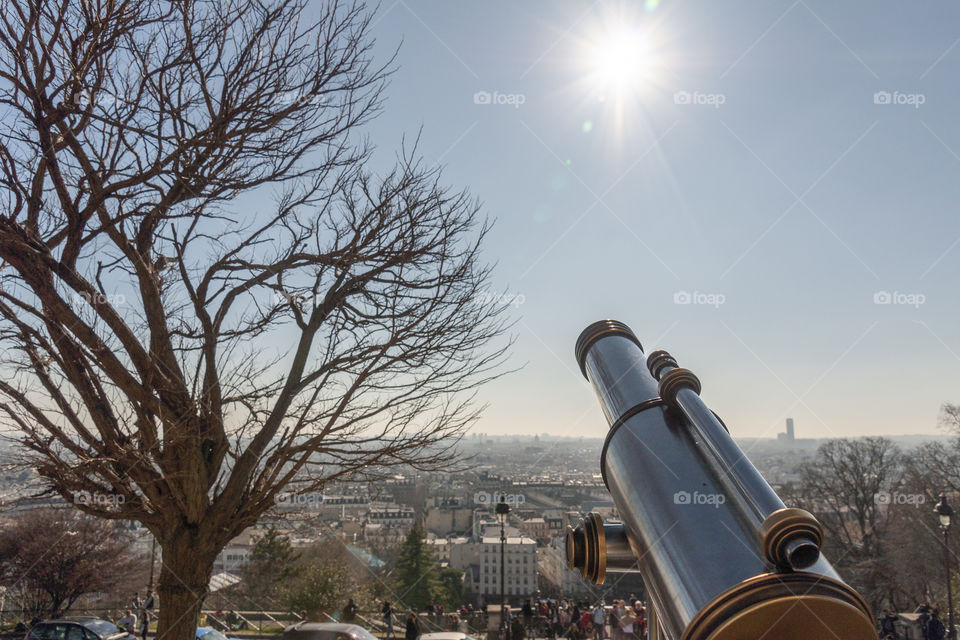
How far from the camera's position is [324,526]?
502cm

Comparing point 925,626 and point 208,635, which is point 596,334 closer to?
point 208,635

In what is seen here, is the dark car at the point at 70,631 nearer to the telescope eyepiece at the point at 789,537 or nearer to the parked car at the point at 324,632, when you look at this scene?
the parked car at the point at 324,632

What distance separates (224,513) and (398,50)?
3.55 meters

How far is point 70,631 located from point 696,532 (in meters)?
14.0

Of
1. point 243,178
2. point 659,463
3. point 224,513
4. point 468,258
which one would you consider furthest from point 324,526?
point 659,463

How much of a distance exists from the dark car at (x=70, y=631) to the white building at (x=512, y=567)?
73.0 metres

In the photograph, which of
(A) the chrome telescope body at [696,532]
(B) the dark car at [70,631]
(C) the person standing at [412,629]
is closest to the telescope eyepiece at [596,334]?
(A) the chrome telescope body at [696,532]

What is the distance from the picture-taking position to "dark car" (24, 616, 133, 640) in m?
11.2

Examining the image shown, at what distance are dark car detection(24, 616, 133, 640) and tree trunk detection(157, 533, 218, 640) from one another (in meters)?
10.4

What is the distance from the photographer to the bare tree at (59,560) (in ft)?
68.8

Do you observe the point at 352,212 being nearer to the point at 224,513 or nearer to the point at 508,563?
the point at 224,513

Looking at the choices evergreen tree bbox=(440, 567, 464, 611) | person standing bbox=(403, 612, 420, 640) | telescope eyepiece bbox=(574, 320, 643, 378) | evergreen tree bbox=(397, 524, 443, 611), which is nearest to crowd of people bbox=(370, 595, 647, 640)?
person standing bbox=(403, 612, 420, 640)

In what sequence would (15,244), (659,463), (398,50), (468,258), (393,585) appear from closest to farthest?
(659,463), (15,244), (398,50), (468,258), (393,585)

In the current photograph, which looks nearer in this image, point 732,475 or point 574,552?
point 732,475
